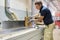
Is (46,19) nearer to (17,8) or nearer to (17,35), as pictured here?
(17,8)

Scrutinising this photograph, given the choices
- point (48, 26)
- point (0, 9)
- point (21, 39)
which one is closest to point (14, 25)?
point (0, 9)

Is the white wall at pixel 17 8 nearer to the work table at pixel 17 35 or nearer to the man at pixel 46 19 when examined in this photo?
the man at pixel 46 19

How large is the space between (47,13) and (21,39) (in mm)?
1813

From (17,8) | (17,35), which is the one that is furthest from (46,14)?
(17,35)

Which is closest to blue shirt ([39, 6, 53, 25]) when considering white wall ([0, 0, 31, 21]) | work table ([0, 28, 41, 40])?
white wall ([0, 0, 31, 21])

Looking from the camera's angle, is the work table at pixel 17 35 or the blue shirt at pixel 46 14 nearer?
the work table at pixel 17 35

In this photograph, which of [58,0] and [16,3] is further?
[58,0]

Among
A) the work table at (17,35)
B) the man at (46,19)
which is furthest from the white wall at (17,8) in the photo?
the work table at (17,35)

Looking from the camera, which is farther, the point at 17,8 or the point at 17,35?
the point at 17,8

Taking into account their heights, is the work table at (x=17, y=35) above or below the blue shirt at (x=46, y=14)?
below

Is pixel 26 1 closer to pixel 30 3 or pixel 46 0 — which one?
pixel 30 3

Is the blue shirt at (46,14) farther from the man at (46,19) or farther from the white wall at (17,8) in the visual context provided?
the white wall at (17,8)

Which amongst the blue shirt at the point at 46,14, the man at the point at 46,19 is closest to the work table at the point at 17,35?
the man at the point at 46,19

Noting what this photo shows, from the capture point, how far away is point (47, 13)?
3.23 metres
